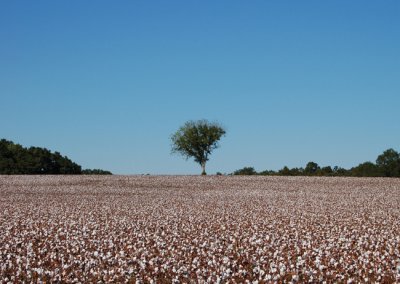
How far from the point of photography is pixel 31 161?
77.3 meters

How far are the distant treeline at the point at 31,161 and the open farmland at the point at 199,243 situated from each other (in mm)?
51197

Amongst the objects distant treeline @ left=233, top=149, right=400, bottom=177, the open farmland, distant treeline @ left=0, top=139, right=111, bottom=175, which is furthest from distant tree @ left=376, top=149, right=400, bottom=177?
distant treeline @ left=0, top=139, right=111, bottom=175

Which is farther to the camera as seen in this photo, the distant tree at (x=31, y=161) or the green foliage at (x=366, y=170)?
the distant tree at (x=31, y=161)

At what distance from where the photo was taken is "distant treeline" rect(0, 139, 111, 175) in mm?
76812

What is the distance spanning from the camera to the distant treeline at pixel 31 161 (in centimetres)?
7681

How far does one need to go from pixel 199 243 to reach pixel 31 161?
6748 cm

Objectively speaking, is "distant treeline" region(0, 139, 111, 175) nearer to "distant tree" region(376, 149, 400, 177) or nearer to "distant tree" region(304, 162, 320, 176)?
"distant tree" region(304, 162, 320, 176)

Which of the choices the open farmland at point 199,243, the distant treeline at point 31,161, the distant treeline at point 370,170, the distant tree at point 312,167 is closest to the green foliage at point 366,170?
the distant treeline at point 370,170

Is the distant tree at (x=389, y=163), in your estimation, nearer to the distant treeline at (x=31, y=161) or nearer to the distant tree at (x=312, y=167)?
the distant tree at (x=312, y=167)

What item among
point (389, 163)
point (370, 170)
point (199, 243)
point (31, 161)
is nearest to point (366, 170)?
point (370, 170)

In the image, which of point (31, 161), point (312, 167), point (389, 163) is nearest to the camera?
point (389, 163)

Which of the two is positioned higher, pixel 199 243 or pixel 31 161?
pixel 31 161

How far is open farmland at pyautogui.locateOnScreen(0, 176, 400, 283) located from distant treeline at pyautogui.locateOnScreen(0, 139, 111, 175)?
5120 centimetres

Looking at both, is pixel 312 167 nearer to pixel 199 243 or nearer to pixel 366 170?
pixel 366 170
